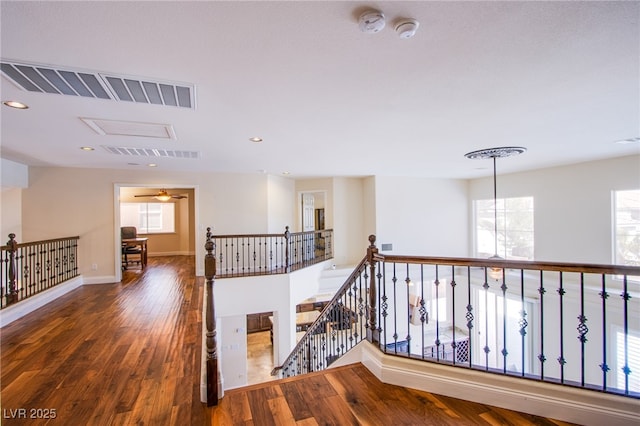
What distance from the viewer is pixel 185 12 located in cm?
142

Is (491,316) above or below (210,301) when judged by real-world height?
below

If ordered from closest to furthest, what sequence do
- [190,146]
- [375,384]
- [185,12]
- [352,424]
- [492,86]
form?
[185,12] → [352,424] → [492,86] → [375,384] → [190,146]

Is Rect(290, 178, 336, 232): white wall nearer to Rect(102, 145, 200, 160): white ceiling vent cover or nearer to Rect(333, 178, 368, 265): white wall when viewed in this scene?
Rect(333, 178, 368, 265): white wall

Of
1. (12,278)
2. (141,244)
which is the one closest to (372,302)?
(12,278)

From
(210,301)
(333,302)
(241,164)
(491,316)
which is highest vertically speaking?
(241,164)

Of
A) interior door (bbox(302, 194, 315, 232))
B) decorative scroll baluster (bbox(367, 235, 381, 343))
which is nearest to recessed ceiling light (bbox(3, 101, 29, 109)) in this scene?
decorative scroll baluster (bbox(367, 235, 381, 343))

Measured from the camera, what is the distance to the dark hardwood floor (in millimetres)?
1997

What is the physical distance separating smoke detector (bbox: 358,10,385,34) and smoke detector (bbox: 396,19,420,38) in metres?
0.11

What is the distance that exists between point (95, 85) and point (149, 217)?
29.8 ft

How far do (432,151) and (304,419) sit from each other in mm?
4148

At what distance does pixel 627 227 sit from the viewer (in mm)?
5016

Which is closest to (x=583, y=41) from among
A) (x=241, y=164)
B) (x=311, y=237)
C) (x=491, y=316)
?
(x=241, y=164)

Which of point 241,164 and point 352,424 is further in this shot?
point 241,164

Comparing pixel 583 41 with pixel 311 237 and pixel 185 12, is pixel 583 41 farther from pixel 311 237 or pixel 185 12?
Answer: pixel 311 237
